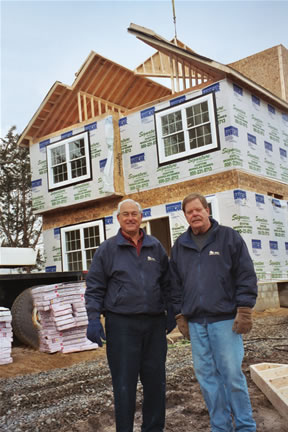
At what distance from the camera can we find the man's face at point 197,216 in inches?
149

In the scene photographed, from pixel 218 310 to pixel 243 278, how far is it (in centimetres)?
33

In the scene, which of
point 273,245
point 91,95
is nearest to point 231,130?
point 273,245

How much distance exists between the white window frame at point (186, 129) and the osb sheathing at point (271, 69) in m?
5.20

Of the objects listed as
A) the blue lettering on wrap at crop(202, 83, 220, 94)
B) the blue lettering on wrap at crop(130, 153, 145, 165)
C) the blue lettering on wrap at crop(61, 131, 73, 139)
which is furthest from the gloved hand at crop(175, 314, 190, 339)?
the blue lettering on wrap at crop(61, 131, 73, 139)

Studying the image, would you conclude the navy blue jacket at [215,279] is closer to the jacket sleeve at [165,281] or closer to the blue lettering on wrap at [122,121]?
the jacket sleeve at [165,281]

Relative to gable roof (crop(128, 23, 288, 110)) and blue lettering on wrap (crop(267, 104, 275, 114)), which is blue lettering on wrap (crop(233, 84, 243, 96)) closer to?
gable roof (crop(128, 23, 288, 110))

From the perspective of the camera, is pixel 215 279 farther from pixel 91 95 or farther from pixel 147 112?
pixel 91 95

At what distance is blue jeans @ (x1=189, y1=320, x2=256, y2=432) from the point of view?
3473mm

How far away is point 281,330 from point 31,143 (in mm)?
13419

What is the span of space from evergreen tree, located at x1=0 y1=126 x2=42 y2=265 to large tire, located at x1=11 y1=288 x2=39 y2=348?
1879 centimetres

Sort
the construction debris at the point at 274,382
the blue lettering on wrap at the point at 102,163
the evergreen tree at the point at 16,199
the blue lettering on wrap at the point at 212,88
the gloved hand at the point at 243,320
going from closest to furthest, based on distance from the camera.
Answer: the gloved hand at the point at 243,320 < the construction debris at the point at 274,382 < the blue lettering on wrap at the point at 212,88 < the blue lettering on wrap at the point at 102,163 < the evergreen tree at the point at 16,199

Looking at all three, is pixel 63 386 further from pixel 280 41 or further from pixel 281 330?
pixel 280 41

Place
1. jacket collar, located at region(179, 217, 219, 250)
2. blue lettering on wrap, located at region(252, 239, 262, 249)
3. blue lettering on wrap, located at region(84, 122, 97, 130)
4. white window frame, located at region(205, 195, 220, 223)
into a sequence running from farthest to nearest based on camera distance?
blue lettering on wrap, located at region(84, 122, 97, 130) → white window frame, located at region(205, 195, 220, 223) → blue lettering on wrap, located at region(252, 239, 262, 249) → jacket collar, located at region(179, 217, 219, 250)

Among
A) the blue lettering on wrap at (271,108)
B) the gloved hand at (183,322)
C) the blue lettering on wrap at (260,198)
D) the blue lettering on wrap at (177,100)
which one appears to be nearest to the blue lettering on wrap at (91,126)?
the blue lettering on wrap at (177,100)
